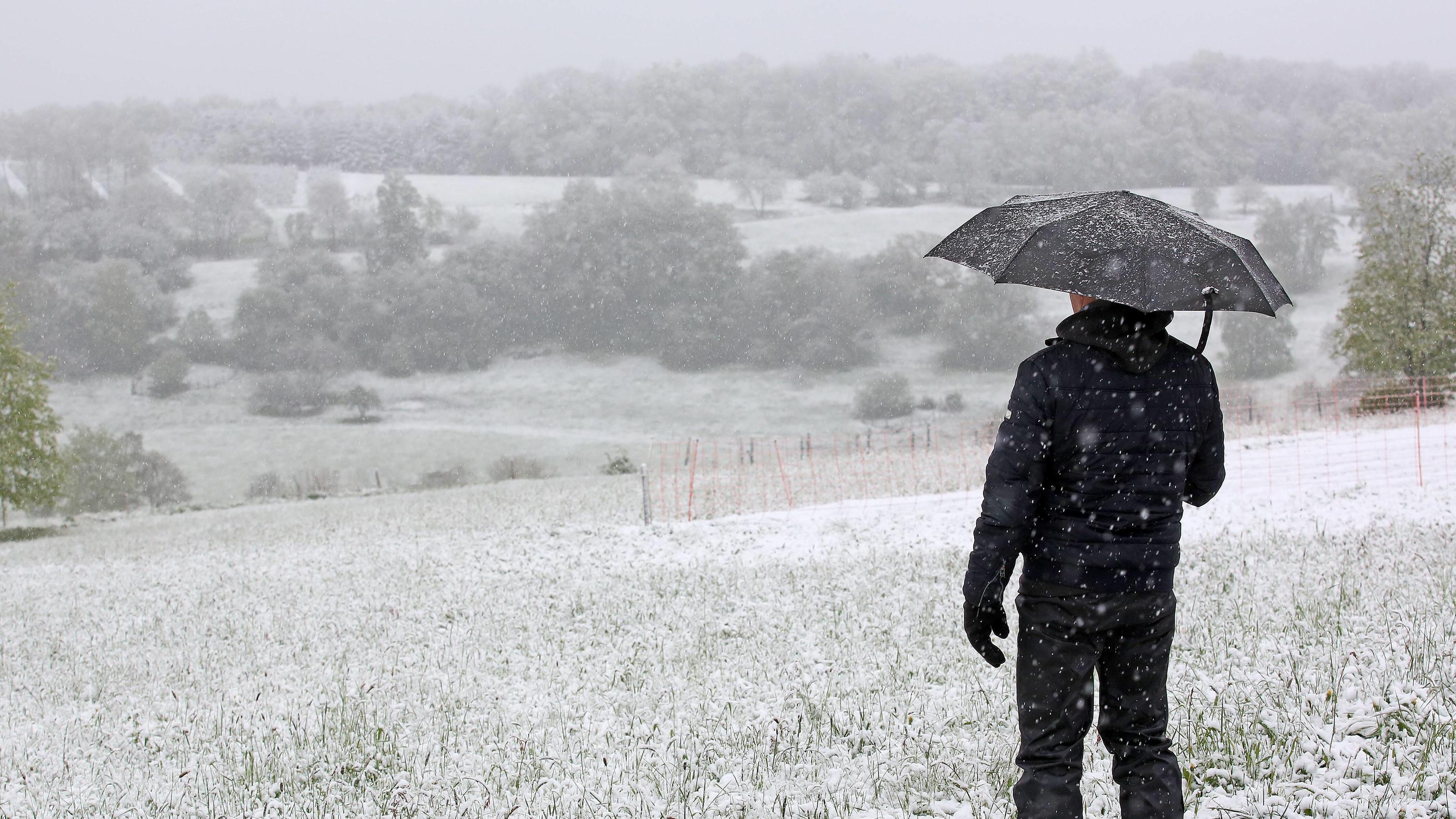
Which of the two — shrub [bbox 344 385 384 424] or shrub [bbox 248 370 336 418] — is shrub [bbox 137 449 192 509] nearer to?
shrub [bbox 344 385 384 424]

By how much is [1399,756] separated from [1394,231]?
1645 inches

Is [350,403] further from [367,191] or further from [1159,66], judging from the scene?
[1159,66]

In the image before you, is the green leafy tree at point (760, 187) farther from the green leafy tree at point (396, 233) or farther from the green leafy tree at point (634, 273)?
the green leafy tree at point (396, 233)

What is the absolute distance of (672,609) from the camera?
9133mm

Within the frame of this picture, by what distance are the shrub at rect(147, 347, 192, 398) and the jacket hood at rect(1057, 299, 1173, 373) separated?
109m

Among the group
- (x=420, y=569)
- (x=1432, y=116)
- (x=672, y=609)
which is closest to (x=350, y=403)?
(x=420, y=569)

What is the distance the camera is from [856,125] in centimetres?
15125

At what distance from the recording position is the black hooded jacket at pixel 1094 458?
320 cm

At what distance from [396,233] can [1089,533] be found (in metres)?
131

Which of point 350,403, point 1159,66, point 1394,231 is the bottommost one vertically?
point 350,403

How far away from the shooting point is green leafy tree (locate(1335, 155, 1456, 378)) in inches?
1358

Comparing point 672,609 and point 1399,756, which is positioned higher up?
point 1399,756

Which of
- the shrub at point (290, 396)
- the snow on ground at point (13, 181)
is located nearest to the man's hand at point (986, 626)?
the shrub at point (290, 396)

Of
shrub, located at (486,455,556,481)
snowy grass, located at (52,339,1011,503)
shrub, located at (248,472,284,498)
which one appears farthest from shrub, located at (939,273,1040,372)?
shrub, located at (248,472,284,498)
